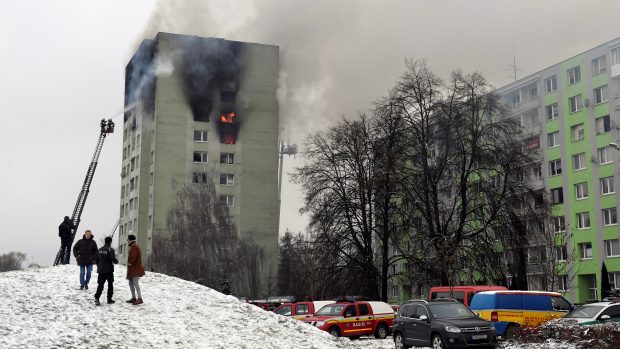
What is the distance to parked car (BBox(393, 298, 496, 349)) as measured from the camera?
2081 centimetres

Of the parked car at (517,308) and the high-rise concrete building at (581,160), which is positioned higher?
the high-rise concrete building at (581,160)

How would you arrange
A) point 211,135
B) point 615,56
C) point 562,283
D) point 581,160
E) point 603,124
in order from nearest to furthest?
point 615,56
point 603,124
point 562,283
point 581,160
point 211,135

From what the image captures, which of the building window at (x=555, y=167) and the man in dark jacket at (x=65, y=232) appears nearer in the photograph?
the man in dark jacket at (x=65, y=232)

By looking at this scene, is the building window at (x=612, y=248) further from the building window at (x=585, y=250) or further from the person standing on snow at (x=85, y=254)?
the person standing on snow at (x=85, y=254)

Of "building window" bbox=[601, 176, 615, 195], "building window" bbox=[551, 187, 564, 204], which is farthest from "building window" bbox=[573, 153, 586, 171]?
"building window" bbox=[601, 176, 615, 195]

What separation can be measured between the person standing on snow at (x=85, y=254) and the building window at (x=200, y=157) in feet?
221

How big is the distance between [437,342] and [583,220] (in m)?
47.9

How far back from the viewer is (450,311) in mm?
22406

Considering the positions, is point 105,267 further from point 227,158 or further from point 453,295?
point 227,158

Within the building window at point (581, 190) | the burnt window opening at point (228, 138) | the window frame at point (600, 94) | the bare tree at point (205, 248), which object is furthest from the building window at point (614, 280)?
the burnt window opening at point (228, 138)

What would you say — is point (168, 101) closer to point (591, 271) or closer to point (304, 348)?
point (591, 271)

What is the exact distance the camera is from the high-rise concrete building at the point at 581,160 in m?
60.9

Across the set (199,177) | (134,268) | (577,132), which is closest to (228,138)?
(199,177)

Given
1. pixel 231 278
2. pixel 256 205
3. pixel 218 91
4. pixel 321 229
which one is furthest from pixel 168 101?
pixel 321 229
